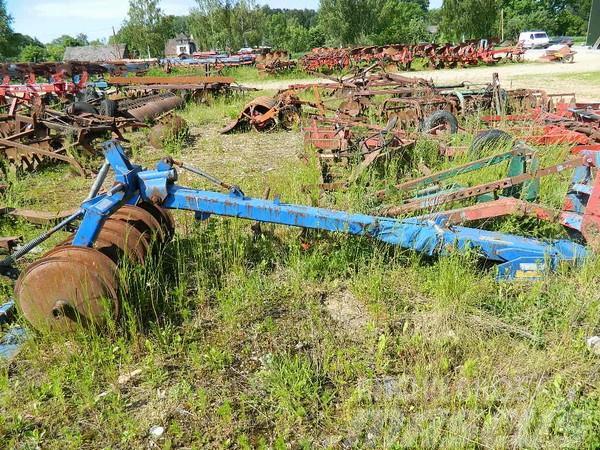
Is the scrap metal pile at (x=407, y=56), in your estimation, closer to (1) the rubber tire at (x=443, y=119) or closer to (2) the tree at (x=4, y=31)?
(1) the rubber tire at (x=443, y=119)

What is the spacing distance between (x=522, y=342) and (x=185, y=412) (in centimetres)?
197

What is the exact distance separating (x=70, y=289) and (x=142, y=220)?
2.91 ft

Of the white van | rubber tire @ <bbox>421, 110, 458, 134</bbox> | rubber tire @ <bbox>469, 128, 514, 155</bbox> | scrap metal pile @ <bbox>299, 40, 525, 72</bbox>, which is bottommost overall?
rubber tire @ <bbox>469, 128, 514, 155</bbox>

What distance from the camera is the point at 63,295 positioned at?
2617mm

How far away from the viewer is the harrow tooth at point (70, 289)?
2.58 meters

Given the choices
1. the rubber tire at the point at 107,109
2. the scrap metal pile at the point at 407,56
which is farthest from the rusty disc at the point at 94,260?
the scrap metal pile at the point at 407,56

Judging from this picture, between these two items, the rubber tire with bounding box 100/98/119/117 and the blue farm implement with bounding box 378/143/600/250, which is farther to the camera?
the rubber tire with bounding box 100/98/119/117

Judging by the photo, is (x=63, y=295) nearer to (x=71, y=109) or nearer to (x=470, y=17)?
(x=71, y=109)

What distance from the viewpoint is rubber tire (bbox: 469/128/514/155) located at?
5.44 meters

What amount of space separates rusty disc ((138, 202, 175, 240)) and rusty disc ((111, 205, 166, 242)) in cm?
10

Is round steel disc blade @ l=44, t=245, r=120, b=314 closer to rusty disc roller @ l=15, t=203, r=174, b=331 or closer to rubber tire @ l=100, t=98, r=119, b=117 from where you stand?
rusty disc roller @ l=15, t=203, r=174, b=331

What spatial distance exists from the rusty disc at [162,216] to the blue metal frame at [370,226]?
0.52m

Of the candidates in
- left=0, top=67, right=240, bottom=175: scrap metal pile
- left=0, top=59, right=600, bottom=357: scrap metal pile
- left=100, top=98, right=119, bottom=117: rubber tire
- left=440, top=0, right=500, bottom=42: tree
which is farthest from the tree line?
left=0, top=59, right=600, bottom=357: scrap metal pile

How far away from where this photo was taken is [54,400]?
2.37m
